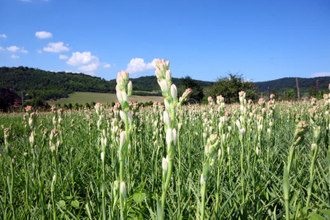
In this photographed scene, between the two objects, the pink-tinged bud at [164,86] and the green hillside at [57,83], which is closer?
the pink-tinged bud at [164,86]

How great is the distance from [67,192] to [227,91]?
29262 millimetres

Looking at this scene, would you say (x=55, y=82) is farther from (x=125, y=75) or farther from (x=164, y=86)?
(x=164, y=86)

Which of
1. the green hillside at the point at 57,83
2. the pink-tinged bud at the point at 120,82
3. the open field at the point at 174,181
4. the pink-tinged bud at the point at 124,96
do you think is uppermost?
the green hillside at the point at 57,83

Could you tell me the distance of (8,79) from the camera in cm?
10100

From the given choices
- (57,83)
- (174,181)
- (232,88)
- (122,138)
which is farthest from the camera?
(57,83)

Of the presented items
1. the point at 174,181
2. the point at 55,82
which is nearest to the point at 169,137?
the point at 174,181

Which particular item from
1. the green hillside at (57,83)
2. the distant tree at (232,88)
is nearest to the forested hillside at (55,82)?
the green hillside at (57,83)

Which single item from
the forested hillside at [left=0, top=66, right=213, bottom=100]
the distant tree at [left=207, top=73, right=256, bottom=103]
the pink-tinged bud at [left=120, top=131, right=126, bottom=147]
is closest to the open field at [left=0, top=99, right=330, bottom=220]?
the pink-tinged bud at [left=120, top=131, right=126, bottom=147]

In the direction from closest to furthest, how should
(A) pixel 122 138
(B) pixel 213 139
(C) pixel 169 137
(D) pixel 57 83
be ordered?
1. (C) pixel 169 137
2. (A) pixel 122 138
3. (B) pixel 213 139
4. (D) pixel 57 83

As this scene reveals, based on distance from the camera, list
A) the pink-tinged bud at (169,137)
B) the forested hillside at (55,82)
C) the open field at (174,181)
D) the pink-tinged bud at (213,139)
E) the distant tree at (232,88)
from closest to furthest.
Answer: the pink-tinged bud at (169,137) → the pink-tinged bud at (213,139) → the open field at (174,181) → the distant tree at (232,88) → the forested hillside at (55,82)

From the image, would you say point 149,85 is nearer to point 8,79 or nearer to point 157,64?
point 8,79

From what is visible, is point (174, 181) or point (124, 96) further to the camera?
point (174, 181)

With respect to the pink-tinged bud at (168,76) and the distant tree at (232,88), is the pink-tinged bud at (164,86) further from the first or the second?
the distant tree at (232,88)

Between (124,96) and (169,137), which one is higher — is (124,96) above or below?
above
